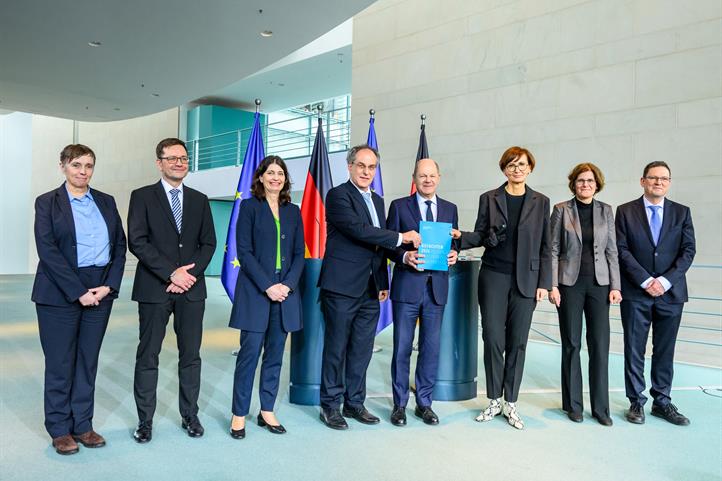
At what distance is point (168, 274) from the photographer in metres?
2.99

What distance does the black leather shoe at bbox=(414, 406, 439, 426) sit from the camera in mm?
3465

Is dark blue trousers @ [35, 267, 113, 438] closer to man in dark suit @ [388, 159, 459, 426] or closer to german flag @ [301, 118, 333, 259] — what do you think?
man in dark suit @ [388, 159, 459, 426]

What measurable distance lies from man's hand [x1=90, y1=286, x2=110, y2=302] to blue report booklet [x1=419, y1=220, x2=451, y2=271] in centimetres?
173

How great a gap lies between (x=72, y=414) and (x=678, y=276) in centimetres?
370

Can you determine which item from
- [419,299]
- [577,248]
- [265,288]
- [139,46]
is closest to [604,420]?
[577,248]

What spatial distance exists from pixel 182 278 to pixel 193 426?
856 millimetres

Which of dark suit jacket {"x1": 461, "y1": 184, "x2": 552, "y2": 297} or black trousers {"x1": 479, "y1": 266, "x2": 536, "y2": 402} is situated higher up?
dark suit jacket {"x1": 461, "y1": 184, "x2": 552, "y2": 297}

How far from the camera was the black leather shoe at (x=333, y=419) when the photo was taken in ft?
10.9

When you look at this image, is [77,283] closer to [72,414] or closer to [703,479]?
[72,414]

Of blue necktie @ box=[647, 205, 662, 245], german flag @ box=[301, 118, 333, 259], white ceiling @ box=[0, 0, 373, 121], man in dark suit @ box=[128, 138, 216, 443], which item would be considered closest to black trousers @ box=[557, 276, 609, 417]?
blue necktie @ box=[647, 205, 662, 245]

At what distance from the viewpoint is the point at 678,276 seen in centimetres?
366

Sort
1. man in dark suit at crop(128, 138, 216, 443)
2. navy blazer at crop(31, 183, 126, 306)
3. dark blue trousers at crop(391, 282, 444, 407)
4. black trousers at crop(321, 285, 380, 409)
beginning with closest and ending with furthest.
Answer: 1. navy blazer at crop(31, 183, 126, 306)
2. man in dark suit at crop(128, 138, 216, 443)
3. black trousers at crop(321, 285, 380, 409)
4. dark blue trousers at crop(391, 282, 444, 407)

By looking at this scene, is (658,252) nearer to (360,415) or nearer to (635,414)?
(635,414)

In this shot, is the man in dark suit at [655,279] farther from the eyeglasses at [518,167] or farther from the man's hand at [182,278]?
the man's hand at [182,278]
